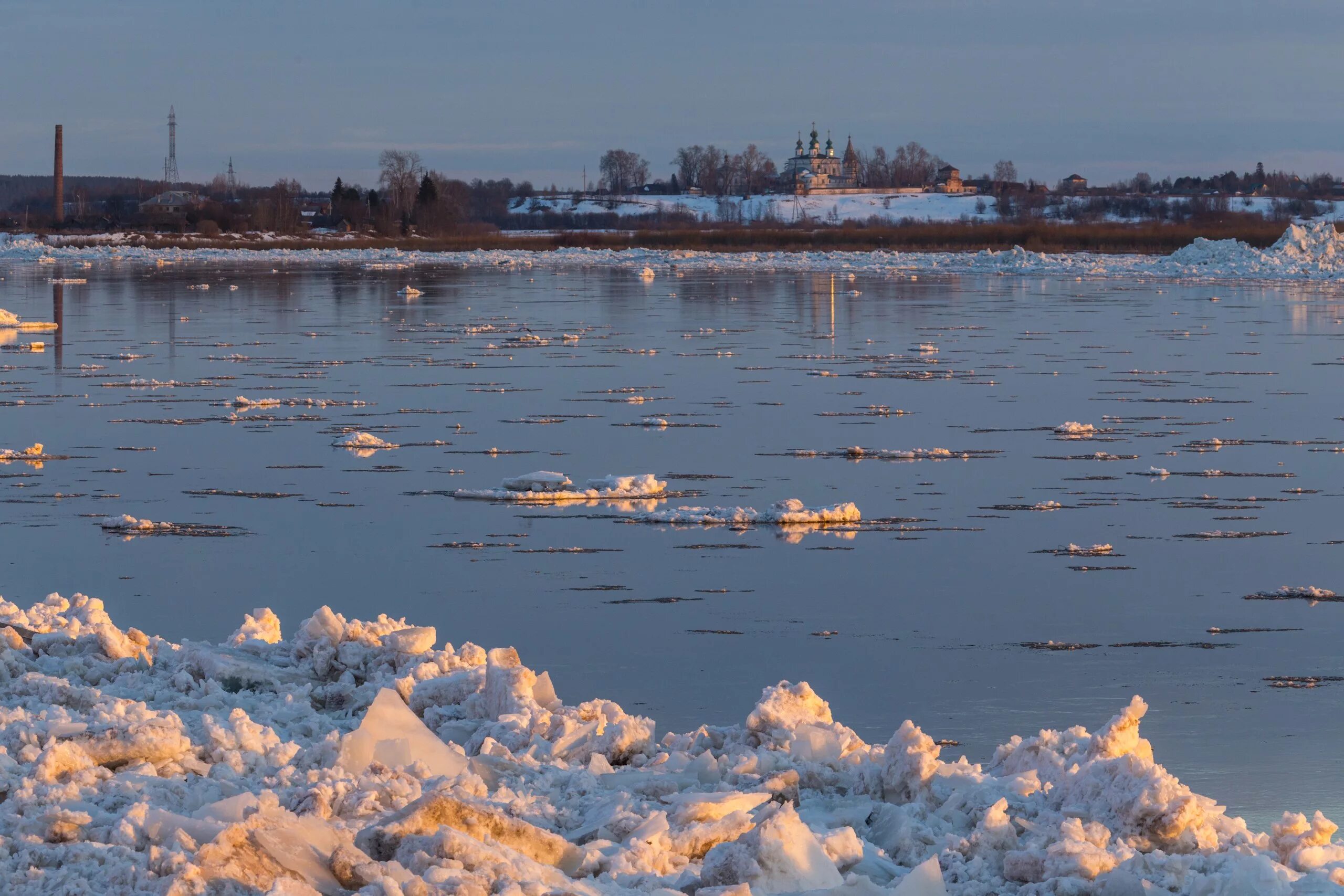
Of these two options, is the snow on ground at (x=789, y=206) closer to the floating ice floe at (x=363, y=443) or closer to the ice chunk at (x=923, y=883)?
the floating ice floe at (x=363, y=443)

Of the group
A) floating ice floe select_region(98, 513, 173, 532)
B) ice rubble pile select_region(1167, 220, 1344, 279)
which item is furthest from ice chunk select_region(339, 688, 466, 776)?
ice rubble pile select_region(1167, 220, 1344, 279)

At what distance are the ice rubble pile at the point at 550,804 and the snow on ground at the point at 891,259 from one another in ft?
92.0

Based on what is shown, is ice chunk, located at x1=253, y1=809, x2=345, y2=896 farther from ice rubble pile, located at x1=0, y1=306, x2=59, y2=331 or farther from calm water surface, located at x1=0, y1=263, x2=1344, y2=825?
ice rubble pile, located at x1=0, y1=306, x2=59, y2=331

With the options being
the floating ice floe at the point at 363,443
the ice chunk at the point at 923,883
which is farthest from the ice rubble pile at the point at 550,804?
the floating ice floe at the point at 363,443

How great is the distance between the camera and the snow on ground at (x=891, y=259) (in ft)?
121

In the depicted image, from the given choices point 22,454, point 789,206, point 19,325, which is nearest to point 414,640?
point 22,454

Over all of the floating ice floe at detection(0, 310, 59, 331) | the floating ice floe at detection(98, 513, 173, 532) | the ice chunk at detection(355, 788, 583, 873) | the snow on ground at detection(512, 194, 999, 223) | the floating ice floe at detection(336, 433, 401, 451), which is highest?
the snow on ground at detection(512, 194, 999, 223)

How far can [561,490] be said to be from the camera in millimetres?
8508

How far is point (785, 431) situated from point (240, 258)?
128ft

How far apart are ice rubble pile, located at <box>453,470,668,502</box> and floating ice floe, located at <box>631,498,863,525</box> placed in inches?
18.8

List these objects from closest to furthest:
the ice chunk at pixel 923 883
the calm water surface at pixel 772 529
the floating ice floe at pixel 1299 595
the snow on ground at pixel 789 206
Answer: the ice chunk at pixel 923 883 < the calm water surface at pixel 772 529 < the floating ice floe at pixel 1299 595 < the snow on ground at pixel 789 206

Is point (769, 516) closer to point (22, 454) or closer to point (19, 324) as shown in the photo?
point (22, 454)

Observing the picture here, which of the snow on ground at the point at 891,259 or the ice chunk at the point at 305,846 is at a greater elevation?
the snow on ground at the point at 891,259

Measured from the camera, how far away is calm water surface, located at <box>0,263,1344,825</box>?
5246 mm
